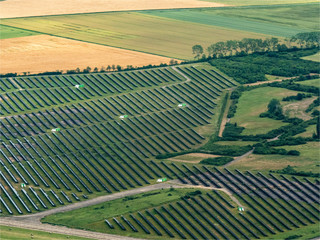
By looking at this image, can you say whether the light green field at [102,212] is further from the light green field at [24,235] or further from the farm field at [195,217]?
the light green field at [24,235]

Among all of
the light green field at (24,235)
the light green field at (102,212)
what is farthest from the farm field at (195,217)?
the light green field at (24,235)

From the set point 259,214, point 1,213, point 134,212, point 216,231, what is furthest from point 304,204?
point 1,213

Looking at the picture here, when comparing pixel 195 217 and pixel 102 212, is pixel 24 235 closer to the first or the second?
pixel 102 212

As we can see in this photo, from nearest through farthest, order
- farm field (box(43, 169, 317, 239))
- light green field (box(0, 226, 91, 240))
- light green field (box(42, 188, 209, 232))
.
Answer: light green field (box(0, 226, 91, 240)) → farm field (box(43, 169, 317, 239)) → light green field (box(42, 188, 209, 232))

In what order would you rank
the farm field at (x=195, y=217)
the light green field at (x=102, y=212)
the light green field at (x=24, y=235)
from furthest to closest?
the light green field at (x=102, y=212) < the farm field at (x=195, y=217) < the light green field at (x=24, y=235)

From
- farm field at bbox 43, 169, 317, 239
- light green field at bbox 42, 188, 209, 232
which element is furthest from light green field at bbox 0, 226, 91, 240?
farm field at bbox 43, 169, 317, 239

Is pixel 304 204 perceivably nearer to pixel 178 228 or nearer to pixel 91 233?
pixel 178 228

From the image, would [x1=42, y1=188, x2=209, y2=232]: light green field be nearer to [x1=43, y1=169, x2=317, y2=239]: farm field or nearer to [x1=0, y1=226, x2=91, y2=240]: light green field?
[x1=43, y1=169, x2=317, y2=239]: farm field
